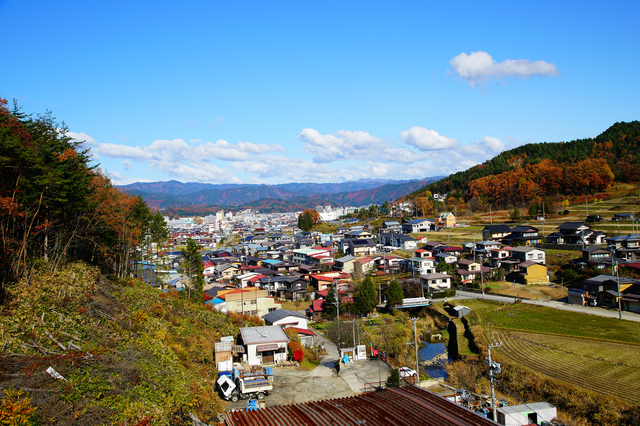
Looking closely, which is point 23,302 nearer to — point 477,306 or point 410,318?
point 410,318

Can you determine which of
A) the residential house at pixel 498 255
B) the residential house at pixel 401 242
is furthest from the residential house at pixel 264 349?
the residential house at pixel 401 242

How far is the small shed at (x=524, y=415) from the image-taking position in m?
7.12

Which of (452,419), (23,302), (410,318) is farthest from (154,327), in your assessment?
(410,318)

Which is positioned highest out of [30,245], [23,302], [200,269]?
[30,245]

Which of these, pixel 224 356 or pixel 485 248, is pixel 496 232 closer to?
pixel 485 248

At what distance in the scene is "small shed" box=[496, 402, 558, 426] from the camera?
7.12m

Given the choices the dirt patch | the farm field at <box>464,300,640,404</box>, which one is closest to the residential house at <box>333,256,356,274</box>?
the farm field at <box>464,300,640,404</box>

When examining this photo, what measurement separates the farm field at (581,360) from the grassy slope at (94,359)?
10530 mm

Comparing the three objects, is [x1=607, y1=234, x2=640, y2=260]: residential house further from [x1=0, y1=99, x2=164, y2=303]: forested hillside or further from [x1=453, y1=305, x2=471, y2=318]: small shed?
[x1=0, y1=99, x2=164, y2=303]: forested hillside

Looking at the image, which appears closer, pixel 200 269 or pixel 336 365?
pixel 336 365

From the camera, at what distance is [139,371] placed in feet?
22.0

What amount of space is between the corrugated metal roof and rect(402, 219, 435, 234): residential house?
4015cm

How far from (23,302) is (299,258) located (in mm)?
29316

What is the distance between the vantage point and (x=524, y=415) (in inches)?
283
